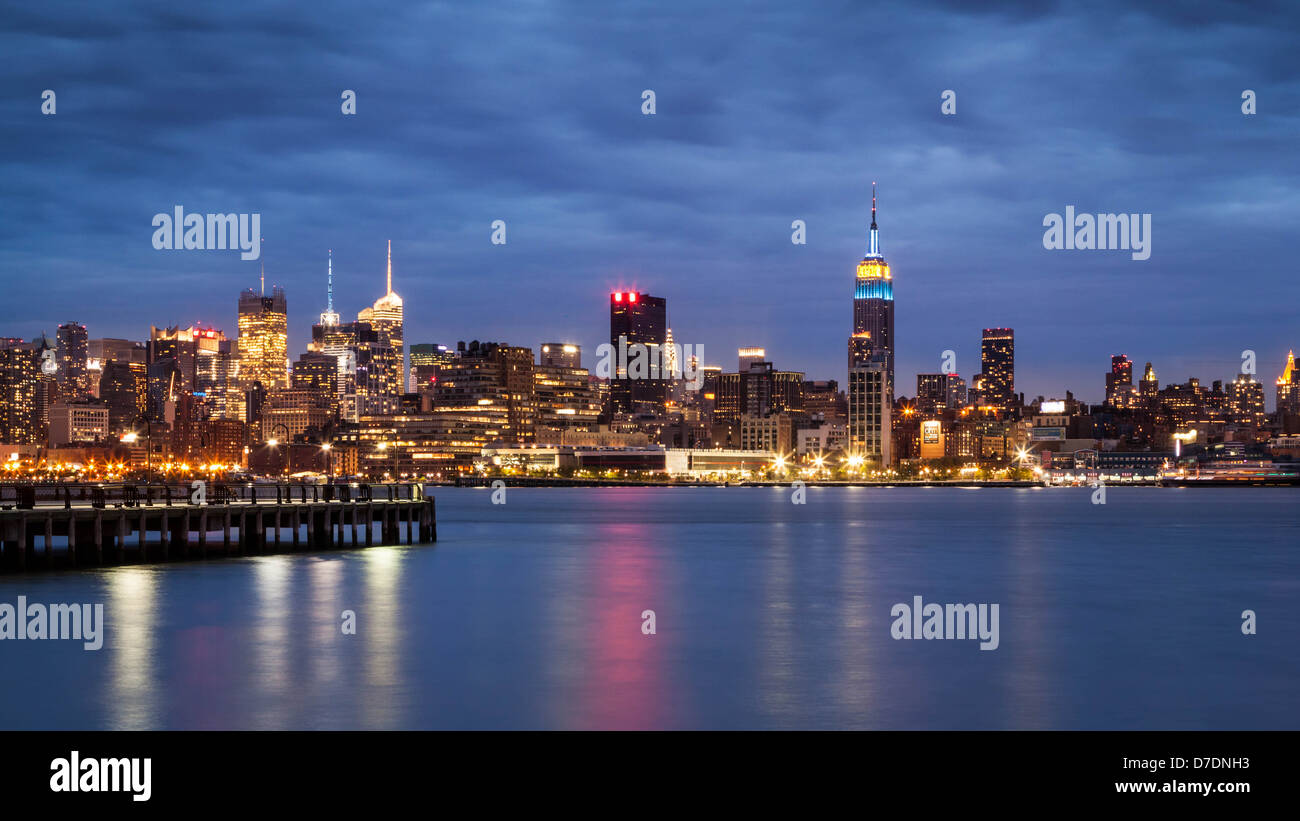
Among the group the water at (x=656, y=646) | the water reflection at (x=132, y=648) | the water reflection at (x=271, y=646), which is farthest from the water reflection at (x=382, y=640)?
the water reflection at (x=132, y=648)

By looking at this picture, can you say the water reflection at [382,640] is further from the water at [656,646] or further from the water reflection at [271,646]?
the water reflection at [271,646]

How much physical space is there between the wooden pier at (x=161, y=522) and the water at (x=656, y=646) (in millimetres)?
2751

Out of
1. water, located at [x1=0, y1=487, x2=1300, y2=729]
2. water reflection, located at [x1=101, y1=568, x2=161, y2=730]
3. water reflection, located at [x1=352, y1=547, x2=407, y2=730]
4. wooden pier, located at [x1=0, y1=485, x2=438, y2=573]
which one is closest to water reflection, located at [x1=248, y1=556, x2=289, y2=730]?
water, located at [x1=0, y1=487, x2=1300, y2=729]

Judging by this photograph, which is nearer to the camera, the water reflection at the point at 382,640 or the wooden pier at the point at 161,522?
the water reflection at the point at 382,640

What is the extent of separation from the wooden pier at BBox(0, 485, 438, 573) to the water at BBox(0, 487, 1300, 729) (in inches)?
108

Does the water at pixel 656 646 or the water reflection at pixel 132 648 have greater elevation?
the water reflection at pixel 132 648

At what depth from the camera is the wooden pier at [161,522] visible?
60031mm

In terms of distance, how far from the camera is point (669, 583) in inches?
2491

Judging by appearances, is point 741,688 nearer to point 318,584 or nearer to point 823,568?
point 318,584

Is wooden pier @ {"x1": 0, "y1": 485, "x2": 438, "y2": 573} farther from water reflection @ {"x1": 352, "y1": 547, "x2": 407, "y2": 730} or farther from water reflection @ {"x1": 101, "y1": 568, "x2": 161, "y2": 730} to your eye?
water reflection @ {"x1": 352, "y1": 547, "x2": 407, "y2": 730}

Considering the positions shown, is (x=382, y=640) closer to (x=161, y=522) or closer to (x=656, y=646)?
(x=656, y=646)

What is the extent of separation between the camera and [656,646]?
135ft
